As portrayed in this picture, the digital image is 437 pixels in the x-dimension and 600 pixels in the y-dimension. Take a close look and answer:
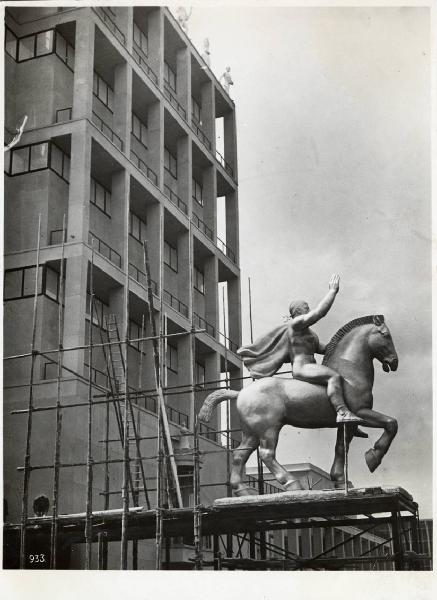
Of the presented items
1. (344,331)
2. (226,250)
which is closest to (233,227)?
(226,250)

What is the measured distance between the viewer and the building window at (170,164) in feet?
125

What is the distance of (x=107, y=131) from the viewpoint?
32.1 metres

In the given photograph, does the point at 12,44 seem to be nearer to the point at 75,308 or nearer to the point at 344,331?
the point at 75,308

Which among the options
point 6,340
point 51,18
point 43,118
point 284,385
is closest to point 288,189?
point 284,385

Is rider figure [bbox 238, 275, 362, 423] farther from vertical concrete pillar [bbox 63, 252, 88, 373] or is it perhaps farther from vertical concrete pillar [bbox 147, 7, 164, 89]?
vertical concrete pillar [bbox 147, 7, 164, 89]

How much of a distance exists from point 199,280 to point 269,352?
73.5ft

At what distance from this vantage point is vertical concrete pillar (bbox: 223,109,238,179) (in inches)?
1654

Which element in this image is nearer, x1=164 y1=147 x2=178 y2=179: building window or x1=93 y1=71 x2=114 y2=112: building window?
x1=93 y1=71 x2=114 y2=112: building window

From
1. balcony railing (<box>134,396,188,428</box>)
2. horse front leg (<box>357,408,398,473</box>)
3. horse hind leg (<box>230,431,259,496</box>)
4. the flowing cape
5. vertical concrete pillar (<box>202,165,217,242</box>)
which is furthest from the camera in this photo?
vertical concrete pillar (<box>202,165,217,242</box>)

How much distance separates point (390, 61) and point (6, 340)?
1240cm

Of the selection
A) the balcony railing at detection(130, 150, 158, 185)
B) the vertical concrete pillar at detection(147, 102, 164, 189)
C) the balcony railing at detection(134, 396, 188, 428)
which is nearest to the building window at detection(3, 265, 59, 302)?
the balcony railing at detection(134, 396, 188, 428)

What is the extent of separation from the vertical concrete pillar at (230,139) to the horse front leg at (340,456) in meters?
26.2

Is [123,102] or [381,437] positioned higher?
[123,102]

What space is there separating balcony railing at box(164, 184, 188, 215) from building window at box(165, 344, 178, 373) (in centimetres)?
556
